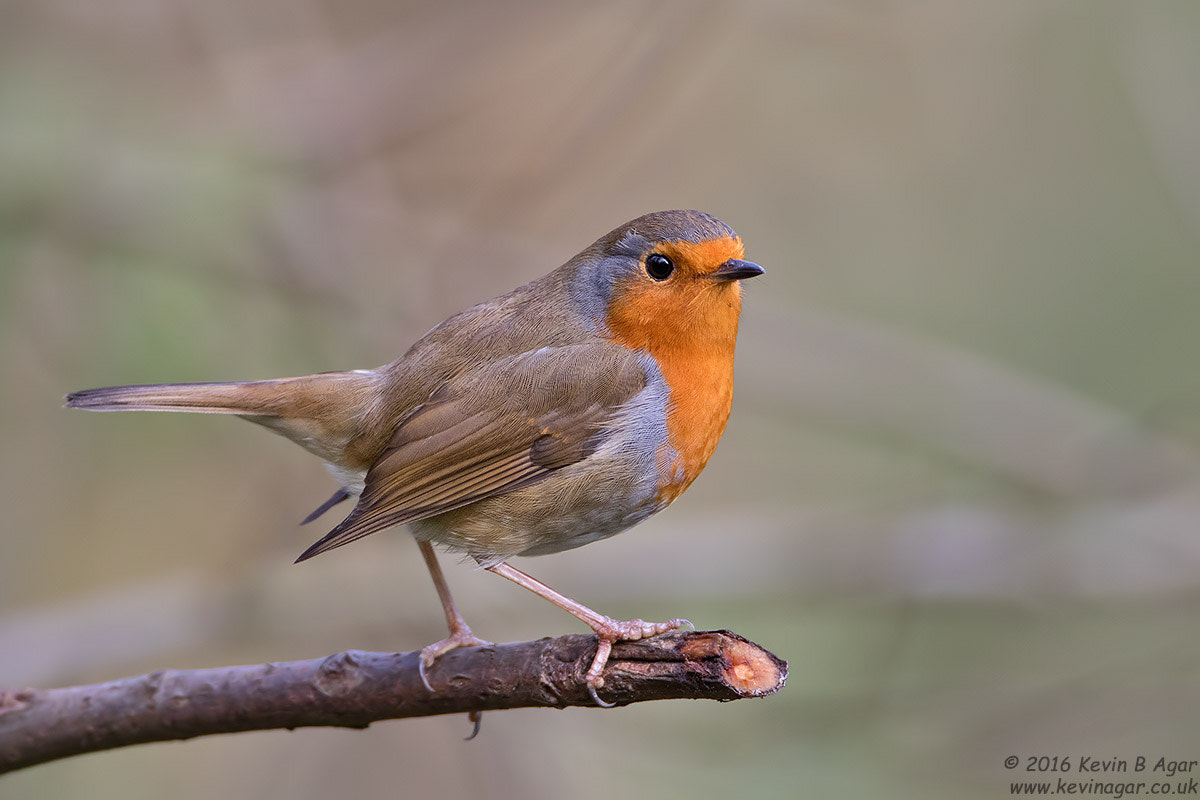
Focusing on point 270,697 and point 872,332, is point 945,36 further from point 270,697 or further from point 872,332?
point 270,697

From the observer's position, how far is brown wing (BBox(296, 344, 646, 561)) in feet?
11.9

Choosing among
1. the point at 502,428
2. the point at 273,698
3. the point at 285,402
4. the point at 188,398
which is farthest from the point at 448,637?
the point at 188,398

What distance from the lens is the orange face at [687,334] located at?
11.8 ft

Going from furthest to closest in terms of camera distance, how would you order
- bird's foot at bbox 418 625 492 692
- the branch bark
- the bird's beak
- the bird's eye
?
the bird's eye
the bird's beak
bird's foot at bbox 418 625 492 692
the branch bark

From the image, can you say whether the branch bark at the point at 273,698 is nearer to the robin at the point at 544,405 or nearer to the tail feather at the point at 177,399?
the robin at the point at 544,405

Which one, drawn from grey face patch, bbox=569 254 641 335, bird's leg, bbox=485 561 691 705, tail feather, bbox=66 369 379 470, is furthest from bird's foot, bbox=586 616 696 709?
tail feather, bbox=66 369 379 470

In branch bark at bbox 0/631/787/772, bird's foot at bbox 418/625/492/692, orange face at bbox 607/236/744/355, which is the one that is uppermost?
orange face at bbox 607/236/744/355

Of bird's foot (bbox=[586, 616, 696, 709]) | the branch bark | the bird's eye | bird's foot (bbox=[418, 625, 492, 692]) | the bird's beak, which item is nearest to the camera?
bird's foot (bbox=[586, 616, 696, 709])

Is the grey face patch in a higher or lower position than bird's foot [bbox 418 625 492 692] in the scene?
higher

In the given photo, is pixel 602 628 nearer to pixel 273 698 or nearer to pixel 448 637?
pixel 448 637

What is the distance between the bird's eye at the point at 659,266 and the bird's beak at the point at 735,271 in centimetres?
15

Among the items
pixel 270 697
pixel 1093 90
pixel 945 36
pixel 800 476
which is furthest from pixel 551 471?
pixel 1093 90

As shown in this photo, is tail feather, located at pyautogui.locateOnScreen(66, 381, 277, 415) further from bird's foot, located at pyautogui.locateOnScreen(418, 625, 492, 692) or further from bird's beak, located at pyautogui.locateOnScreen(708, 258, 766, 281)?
bird's beak, located at pyautogui.locateOnScreen(708, 258, 766, 281)

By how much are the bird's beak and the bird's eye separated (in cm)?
15
